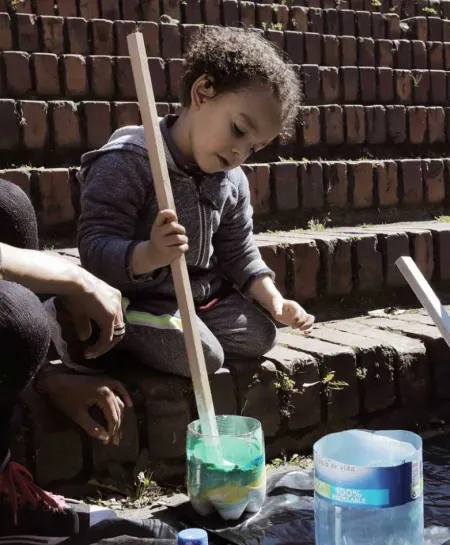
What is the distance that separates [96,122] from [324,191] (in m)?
0.89

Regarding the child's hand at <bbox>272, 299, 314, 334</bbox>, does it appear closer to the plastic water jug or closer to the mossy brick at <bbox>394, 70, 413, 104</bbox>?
the plastic water jug

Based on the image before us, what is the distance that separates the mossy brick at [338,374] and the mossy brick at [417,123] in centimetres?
180

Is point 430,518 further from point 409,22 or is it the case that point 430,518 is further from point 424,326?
point 409,22

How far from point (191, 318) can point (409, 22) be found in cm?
355

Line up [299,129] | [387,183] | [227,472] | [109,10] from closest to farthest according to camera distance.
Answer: [227,472] < [387,183] < [299,129] < [109,10]

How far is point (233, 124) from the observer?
5.31 feet

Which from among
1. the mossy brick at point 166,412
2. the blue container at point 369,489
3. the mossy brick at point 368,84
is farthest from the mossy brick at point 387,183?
the blue container at point 369,489

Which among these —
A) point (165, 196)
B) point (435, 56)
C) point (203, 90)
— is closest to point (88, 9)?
point (435, 56)

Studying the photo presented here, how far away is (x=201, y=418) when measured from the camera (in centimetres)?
144

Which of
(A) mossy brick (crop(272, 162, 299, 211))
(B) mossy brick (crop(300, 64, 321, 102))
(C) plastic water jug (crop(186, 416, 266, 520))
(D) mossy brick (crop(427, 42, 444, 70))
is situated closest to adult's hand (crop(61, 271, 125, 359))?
(C) plastic water jug (crop(186, 416, 266, 520))

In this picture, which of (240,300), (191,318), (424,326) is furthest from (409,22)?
(191,318)

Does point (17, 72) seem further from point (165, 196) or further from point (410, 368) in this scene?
point (410, 368)

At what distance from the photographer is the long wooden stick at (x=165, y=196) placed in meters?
1.37

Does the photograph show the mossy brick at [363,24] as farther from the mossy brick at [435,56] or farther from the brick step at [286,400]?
the brick step at [286,400]
